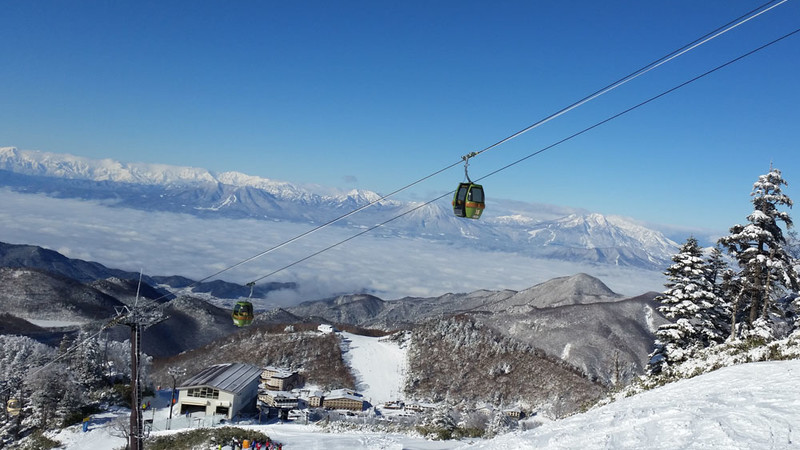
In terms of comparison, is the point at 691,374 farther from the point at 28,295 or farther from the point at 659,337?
the point at 28,295

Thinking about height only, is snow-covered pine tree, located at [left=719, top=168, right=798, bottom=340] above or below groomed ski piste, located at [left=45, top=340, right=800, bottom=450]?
above

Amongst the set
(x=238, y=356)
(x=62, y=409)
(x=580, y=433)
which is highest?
(x=580, y=433)

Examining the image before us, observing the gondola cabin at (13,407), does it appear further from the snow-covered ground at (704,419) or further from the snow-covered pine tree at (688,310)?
the snow-covered pine tree at (688,310)

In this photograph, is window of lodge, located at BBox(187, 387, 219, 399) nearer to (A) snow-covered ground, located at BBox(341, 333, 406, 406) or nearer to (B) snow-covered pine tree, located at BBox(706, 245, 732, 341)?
(A) snow-covered ground, located at BBox(341, 333, 406, 406)

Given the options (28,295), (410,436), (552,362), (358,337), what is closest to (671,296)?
(410,436)

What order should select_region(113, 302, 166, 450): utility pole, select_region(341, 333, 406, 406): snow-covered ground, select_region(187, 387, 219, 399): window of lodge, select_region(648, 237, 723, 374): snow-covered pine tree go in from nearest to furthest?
select_region(113, 302, 166, 450): utility pole, select_region(648, 237, 723, 374): snow-covered pine tree, select_region(187, 387, 219, 399): window of lodge, select_region(341, 333, 406, 406): snow-covered ground

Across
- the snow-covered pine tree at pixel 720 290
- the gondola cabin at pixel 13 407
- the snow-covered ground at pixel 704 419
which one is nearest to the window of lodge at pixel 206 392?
the gondola cabin at pixel 13 407

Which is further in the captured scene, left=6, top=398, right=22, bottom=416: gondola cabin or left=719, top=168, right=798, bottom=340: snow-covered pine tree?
left=6, top=398, right=22, bottom=416: gondola cabin

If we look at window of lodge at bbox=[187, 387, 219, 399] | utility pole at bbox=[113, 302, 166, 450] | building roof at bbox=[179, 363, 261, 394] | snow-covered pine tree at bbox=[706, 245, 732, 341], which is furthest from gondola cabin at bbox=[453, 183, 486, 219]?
window of lodge at bbox=[187, 387, 219, 399]
